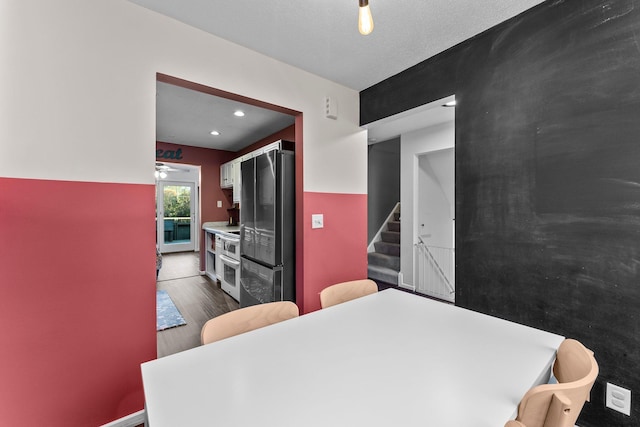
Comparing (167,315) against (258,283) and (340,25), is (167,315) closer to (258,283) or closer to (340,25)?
(258,283)

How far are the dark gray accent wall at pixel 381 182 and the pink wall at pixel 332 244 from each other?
2472 mm

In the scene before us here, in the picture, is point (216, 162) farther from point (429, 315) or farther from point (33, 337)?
point (429, 315)

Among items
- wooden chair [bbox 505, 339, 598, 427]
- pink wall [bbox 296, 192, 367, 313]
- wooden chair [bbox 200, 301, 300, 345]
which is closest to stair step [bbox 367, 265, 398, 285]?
pink wall [bbox 296, 192, 367, 313]

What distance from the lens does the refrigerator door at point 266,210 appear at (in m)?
2.72

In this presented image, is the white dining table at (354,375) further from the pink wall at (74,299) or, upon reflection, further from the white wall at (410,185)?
the white wall at (410,185)

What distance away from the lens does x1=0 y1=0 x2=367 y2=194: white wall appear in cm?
138

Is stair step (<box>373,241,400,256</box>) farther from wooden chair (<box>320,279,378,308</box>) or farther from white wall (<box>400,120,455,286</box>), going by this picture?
wooden chair (<box>320,279,378,308</box>)

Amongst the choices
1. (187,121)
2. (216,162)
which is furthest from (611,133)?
(216,162)

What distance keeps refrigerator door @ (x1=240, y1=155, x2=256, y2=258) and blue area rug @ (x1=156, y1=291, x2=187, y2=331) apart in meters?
1.04

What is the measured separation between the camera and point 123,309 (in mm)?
1639

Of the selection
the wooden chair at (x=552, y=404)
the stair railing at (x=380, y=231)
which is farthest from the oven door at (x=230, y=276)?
the wooden chair at (x=552, y=404)

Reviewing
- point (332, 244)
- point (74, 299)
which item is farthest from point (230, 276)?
point (74, 299)

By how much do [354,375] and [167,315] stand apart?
125 inches

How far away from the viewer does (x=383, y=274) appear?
15.3 ft
